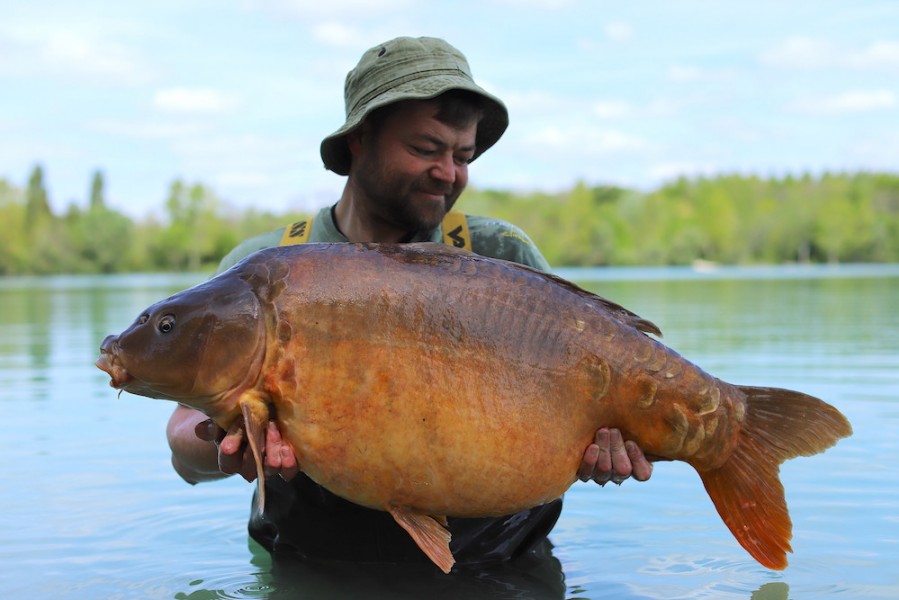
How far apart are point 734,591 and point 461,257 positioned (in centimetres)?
201

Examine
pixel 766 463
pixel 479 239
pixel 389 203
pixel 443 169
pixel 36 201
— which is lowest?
pixel 766 463

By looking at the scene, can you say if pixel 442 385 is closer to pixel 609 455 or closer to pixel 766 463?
pixel 609 455

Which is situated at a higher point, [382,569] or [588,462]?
[588,462]

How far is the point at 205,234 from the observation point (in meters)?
92.5

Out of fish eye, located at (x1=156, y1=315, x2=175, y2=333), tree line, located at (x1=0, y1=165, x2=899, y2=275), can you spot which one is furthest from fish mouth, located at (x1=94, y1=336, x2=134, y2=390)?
tree line, located at (x1=0, y1=165, x2=899, y2=275)

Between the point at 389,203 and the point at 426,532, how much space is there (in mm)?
1554

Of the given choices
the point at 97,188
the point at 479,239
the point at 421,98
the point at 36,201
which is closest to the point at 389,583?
the point at 479,239

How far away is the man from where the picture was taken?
162 inches

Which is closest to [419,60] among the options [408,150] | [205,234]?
[408,150]

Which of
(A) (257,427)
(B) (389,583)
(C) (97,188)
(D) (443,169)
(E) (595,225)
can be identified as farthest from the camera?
(C) (97,188)

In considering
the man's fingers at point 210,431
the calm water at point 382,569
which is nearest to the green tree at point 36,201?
the calm water at point 382,569

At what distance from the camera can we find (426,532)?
3.22 m

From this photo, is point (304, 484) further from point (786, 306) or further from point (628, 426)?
point (786, 306)

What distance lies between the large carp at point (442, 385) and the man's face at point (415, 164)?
848 mm
